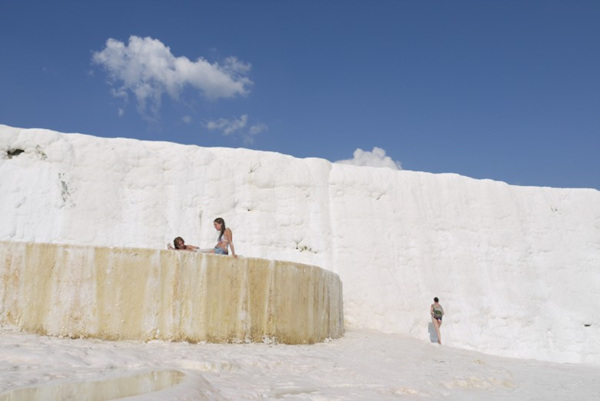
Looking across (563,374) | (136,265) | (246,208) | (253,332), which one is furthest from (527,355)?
(136,265)

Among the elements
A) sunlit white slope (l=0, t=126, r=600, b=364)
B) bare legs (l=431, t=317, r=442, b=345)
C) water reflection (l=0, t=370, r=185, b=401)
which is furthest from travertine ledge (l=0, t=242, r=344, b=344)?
sunlit white slope (l=0, t=126, r=600, b=364)

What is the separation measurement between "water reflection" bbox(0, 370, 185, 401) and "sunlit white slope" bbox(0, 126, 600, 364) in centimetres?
1151

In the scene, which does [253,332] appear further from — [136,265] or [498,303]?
[498,303]

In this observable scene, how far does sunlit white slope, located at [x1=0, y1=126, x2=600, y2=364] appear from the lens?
1551 centimetres

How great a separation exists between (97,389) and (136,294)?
3421 mm

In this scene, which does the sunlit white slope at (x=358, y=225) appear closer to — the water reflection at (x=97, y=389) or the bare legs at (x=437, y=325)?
the bare legs at (x=437, y=325)

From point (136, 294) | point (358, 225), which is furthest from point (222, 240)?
point (358, 225)

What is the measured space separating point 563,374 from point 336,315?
425 cm

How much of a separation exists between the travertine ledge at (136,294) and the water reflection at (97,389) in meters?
2.88

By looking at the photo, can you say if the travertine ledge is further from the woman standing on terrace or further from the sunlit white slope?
the sunlit white slope

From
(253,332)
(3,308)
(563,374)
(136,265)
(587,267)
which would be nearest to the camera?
(3,308)

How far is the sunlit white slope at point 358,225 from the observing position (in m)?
15.5

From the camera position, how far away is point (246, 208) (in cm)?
1694

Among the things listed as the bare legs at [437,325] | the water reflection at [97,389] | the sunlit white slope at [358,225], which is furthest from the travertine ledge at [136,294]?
the sunlit white slope at [358,225]
